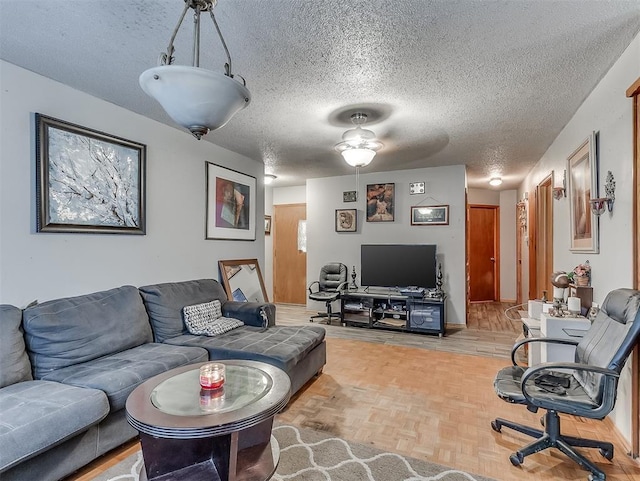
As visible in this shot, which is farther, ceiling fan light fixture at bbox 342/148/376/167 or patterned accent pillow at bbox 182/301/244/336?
ceiling fan light fixture at bbox 342/148/376/167

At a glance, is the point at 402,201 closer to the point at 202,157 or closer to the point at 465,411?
the point at 202,157

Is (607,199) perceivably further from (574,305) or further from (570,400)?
(570,400)

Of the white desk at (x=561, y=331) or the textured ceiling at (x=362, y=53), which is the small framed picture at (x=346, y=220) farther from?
the white desk at (x=561, y=331)

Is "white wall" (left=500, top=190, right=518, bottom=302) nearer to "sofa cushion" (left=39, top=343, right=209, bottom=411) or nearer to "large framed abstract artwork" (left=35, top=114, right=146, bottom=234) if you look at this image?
"sofa cushion" (left=39, top=343, right=209, bottom=411)

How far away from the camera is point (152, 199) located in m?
3.24

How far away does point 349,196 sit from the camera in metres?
5.91

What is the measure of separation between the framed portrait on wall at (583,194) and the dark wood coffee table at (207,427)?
257 cm

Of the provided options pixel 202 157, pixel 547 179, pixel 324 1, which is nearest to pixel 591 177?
pixel 547 179

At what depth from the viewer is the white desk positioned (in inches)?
100.0

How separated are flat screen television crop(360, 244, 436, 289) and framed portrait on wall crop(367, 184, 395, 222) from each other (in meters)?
0.52

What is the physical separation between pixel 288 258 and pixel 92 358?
504 cm

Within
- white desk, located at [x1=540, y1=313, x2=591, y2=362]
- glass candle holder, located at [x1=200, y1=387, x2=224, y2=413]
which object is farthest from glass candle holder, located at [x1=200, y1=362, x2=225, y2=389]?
white desk, located at [x1=540, y1=313, x2=591, y2=362]

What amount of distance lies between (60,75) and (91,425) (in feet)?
7.57

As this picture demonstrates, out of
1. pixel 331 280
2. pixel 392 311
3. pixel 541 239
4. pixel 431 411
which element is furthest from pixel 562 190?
pixel 331 280
